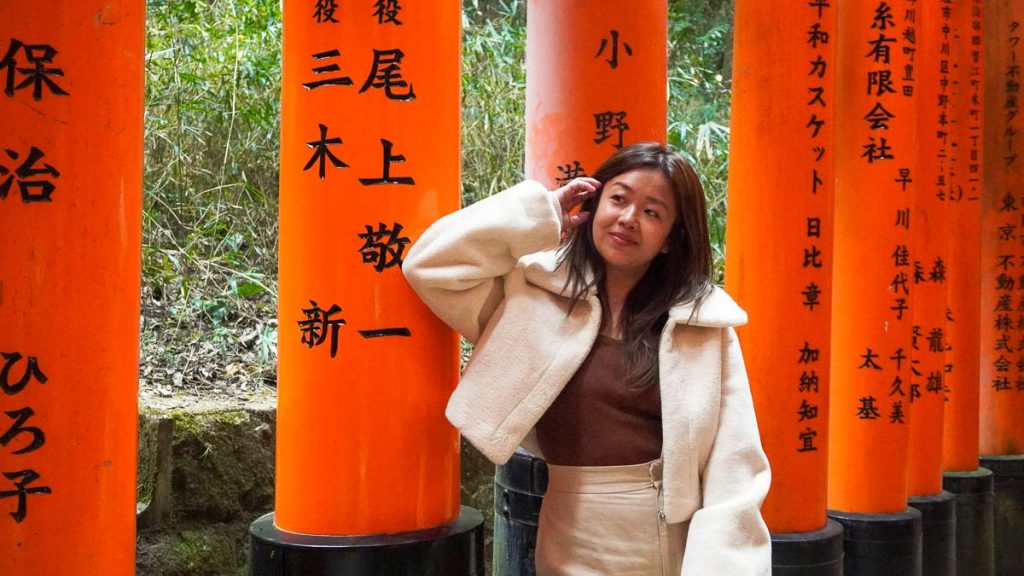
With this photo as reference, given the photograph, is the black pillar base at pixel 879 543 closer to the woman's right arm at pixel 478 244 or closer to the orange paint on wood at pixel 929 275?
the orange paint on wood at pixel 929 275

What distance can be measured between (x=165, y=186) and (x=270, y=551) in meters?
2.98

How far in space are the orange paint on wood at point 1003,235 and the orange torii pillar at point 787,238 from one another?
2834mm

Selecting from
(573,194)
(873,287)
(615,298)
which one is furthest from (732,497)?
(873,287)

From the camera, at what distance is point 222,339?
4.72 metres

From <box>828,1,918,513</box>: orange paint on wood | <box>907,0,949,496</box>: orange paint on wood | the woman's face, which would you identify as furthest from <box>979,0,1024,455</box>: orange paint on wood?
the woman's face

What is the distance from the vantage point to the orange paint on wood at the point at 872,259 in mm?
4695

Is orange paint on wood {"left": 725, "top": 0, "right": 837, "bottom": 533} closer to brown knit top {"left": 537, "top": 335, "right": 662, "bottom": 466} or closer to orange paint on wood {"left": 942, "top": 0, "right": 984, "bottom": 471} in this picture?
brown knit top {"left": 537, "top": 335, "right": 662, "bottom": 466}

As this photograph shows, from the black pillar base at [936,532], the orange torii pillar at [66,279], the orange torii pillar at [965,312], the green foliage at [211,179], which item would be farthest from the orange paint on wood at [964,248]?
the orange torii pillar at [66,279]

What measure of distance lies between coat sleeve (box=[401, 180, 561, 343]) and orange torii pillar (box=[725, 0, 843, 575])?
1.95m

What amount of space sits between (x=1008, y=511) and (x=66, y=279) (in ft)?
20.4

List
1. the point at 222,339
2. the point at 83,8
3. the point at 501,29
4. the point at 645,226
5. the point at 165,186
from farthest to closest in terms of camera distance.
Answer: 1. the point at 501,29
2. the point at 165,186
3. the point at 222,339
4. the point at 645,226
5. the point at 83,8

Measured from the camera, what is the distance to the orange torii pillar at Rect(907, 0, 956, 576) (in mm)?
5262

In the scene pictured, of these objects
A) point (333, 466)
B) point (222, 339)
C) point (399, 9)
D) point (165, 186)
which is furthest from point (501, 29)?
point (333, 466)

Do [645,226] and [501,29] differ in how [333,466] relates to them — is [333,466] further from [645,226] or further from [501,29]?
[501,29]
